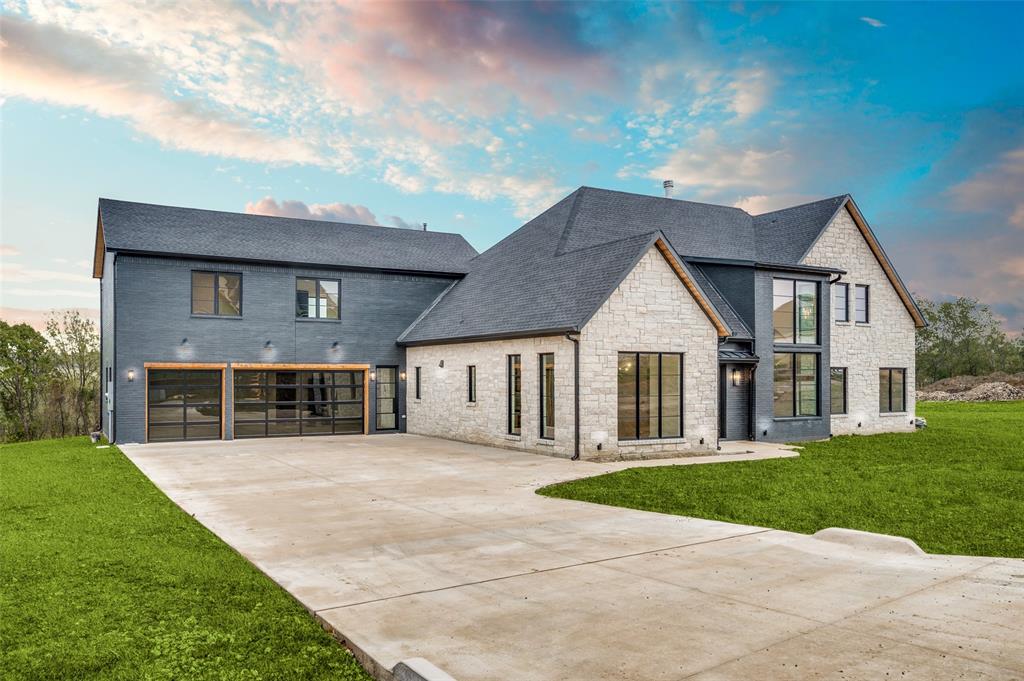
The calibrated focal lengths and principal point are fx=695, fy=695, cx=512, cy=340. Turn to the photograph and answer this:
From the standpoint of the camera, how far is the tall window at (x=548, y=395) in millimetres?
17672

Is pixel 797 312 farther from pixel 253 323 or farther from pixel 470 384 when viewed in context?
pixel 253 323

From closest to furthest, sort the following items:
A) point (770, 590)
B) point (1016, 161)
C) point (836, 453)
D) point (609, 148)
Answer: point (770, 590), point (836, 453), point (609, 148), point (1016, 161)

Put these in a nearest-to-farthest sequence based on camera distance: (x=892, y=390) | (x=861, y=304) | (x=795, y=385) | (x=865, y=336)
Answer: (x=795, y=385), (x=865, y=336), (x=861, y=304), (x=892, y=390)

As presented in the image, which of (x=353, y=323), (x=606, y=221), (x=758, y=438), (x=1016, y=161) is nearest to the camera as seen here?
(x=758, y=438)

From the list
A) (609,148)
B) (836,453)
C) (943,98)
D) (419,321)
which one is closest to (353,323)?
(419,321)

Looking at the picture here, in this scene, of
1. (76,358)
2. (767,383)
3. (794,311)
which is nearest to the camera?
(767,383)

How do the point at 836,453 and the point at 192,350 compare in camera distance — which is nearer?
the point at 836,453

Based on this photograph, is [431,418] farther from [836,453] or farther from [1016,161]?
[1016,161]

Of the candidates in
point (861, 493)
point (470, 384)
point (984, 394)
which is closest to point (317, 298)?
point (470, 384)

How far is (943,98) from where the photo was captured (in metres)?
26.7

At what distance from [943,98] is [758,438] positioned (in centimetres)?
1600

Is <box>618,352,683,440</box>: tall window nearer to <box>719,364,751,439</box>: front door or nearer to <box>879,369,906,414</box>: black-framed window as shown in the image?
<box>719,364,751,439</box>: front door

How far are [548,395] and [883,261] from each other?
14.8 metres

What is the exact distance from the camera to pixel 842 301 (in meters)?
24.3
